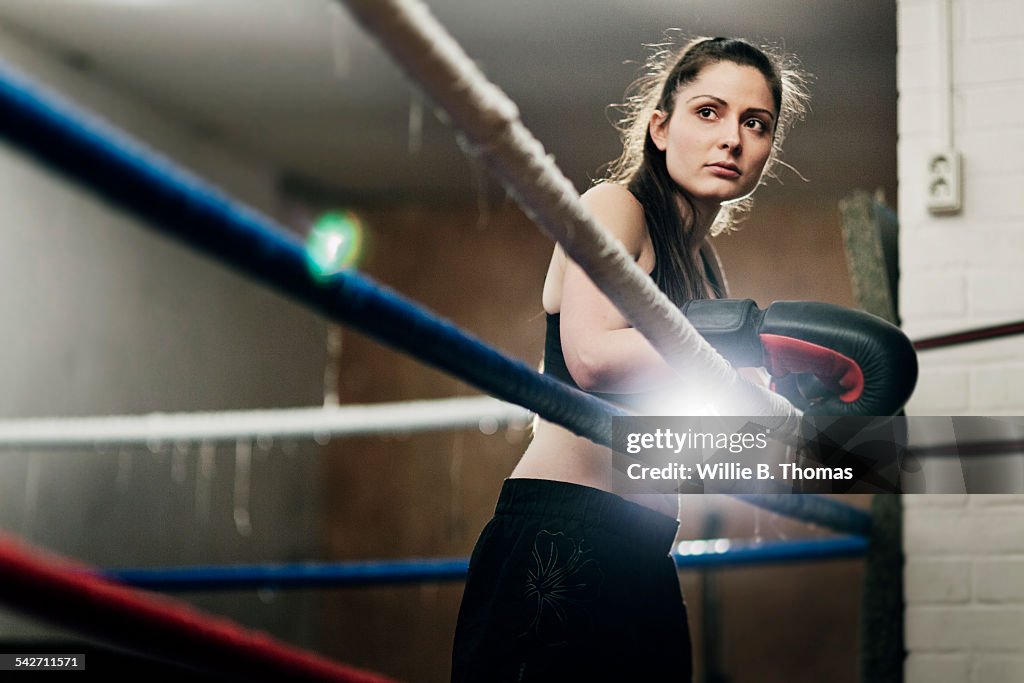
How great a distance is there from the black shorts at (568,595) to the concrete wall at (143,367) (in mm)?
1753

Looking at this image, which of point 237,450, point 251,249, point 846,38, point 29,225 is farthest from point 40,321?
point 251,249

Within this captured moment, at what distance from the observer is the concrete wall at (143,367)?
2758 mm

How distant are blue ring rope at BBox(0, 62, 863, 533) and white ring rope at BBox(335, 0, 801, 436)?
0.08 meters

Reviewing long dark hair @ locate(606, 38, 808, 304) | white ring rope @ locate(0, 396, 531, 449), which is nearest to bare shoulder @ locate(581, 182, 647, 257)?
long dark hair @ locate(606, 38, 808, 304)

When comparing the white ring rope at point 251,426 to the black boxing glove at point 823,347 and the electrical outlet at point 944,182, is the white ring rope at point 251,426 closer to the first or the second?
the electrical outlet at point 944,182

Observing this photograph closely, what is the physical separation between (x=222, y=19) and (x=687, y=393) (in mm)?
2322

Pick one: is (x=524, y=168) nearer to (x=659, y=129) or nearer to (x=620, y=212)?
(x=620, y=212)

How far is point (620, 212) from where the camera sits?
0.86 metres

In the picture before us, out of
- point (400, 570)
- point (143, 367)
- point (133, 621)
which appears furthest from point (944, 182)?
point (143, 367)

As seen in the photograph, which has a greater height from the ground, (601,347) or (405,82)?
(405,82)

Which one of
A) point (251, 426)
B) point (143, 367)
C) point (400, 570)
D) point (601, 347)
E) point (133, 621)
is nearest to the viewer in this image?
point (133, 621)

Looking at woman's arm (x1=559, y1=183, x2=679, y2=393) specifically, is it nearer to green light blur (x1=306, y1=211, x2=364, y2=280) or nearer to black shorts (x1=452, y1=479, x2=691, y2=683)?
black shorts (x1=452, y1=479, x2=691, y2=683)

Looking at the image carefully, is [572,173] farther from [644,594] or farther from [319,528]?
[319,528]

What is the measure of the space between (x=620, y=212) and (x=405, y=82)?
0.26 meters
